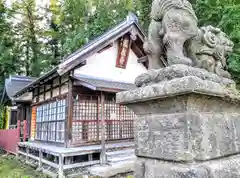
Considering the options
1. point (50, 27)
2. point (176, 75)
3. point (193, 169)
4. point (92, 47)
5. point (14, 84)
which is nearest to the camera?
point (193, 169)

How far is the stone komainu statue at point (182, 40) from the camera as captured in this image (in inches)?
59.0

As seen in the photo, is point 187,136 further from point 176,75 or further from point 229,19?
point 229,19

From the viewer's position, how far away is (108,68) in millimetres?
10867

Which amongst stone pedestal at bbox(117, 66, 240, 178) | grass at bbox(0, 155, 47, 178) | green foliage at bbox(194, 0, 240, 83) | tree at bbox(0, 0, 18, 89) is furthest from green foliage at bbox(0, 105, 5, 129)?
stone pedestal at bbox(117, 66, 240, 178)

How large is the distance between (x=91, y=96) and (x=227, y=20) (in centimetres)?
617

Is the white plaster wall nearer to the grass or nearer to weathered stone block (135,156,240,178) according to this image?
the grass

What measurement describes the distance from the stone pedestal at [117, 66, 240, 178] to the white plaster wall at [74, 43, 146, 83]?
845 cm

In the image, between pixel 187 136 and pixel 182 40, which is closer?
pixel 187 136

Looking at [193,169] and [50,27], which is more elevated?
[50,27]

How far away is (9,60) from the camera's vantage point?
19688mm

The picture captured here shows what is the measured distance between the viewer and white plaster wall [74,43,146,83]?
10.2 meters

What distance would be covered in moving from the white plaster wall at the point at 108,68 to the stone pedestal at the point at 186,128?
8453mm

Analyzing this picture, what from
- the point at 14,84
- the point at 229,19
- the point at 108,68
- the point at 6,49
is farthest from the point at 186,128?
the point at 6,49

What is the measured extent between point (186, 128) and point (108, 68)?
32.0 feet
